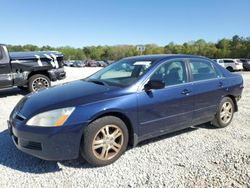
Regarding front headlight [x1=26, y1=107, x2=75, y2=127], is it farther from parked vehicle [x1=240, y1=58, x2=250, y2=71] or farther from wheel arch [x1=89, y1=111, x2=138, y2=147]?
parked vehicle [x1=240, y1=58, x2=250, y2=71]

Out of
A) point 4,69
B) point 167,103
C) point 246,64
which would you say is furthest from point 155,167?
point 246,64

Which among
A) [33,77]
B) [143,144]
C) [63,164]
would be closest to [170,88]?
[143,144]

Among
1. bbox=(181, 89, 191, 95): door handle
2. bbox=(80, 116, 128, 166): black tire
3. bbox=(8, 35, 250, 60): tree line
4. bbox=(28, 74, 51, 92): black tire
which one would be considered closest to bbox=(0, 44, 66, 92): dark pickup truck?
bbox=(28, 74, 51, 92): black tire

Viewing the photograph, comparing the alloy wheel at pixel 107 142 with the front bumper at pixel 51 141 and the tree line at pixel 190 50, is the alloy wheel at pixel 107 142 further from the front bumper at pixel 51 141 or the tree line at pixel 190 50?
the tree line at pixel 190 50

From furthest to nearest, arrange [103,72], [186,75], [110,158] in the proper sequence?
[103,72], [186,75], [110,158]

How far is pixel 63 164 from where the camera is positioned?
11.6ft

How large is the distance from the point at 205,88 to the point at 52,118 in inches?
109

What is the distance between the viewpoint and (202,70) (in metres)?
4.86

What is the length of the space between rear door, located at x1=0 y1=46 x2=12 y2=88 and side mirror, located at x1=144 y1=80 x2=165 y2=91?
6156mm

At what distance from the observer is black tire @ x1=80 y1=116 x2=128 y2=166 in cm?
331

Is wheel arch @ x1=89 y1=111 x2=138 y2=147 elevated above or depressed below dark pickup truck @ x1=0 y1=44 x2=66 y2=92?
below

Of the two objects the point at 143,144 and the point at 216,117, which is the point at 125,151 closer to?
the point at 143,144

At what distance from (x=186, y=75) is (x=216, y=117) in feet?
3.80

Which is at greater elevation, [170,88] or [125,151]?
[170,88]
